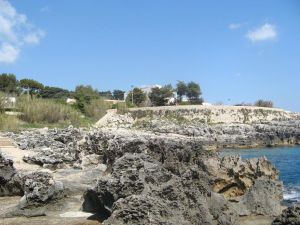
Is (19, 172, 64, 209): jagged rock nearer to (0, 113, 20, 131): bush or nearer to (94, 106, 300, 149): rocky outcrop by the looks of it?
(0, 113, 20, 131): bush

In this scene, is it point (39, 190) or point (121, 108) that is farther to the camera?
point (121, 108)

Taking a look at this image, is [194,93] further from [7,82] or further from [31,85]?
[7,82]

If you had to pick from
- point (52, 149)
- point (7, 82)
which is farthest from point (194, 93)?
point (52, 149)

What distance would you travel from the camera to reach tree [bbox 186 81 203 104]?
106m

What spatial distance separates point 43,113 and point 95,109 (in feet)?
64.9

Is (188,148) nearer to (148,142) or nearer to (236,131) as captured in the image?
(148,142)

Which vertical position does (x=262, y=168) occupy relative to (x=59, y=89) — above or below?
below

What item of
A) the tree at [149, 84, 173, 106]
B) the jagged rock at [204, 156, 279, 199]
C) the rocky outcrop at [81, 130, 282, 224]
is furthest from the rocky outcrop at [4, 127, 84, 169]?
the tree at [149, 84, 173, 106]

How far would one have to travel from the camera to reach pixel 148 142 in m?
14.1

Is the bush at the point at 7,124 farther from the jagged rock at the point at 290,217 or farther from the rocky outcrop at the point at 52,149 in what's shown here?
the jagged rock at the point at 290,217

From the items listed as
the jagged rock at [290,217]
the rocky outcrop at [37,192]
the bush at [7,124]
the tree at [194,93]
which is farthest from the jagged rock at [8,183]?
the tree at [194,93]

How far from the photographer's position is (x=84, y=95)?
8025 cm

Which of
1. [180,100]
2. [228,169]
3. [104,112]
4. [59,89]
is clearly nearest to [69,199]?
[228,169]

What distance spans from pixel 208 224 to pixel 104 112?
6637 cm
